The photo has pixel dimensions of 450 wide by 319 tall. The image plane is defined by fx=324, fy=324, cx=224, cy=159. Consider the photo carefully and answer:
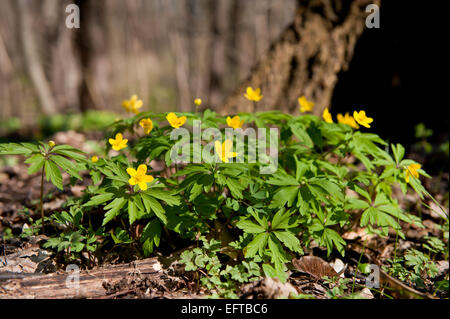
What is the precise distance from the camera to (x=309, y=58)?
337cm

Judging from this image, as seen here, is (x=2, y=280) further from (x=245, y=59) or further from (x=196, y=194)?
(x=245, y=59)

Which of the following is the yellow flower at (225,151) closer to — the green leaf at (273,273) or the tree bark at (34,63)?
the green leaf at (273,273)

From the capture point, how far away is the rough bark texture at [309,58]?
3305 mm

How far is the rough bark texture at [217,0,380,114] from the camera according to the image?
130 inches

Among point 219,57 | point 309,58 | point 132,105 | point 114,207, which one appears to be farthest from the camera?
point 219,57

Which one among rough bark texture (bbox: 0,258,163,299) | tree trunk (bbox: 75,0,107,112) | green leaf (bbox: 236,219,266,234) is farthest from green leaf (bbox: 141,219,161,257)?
tree trunk (bbox: 75,0,107,112)

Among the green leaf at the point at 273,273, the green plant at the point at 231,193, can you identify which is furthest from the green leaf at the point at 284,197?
the green leaf at the point at 273,273

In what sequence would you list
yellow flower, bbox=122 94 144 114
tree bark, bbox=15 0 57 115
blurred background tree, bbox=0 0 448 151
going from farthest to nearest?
tree bark, bbox=15 0 57 115, blurred background tree, bbox=0 0 448 151, yellow flower, bbox=122 94 144 114

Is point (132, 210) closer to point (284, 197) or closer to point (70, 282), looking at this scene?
point (70, 282)

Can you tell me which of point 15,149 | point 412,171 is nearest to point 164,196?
point 15,149

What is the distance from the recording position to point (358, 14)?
3281 millimetres

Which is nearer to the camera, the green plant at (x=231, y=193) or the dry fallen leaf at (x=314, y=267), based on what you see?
the green plant at (x=231, y=193)

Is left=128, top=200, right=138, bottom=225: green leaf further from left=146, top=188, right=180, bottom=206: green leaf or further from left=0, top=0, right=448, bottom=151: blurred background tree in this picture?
left=0, top=0, right=448, bottom=151: blurred background tree

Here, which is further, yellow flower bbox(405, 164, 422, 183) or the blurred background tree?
the blurred background tree
